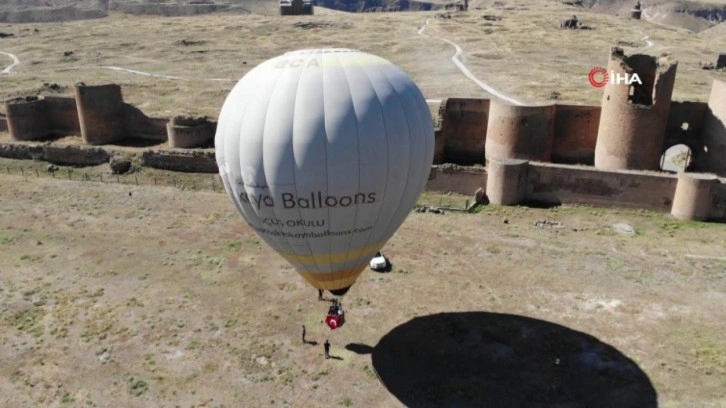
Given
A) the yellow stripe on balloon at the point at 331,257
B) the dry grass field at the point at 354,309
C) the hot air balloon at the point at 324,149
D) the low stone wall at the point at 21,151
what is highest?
the hot air balloon at the point at 324,149

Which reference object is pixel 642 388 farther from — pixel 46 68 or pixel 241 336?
pixel 46 68

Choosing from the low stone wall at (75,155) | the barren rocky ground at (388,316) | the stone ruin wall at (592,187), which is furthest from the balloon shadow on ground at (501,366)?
the low stone wall at (75,155)

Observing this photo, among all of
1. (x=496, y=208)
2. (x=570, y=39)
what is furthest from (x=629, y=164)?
(x=570, y=39)

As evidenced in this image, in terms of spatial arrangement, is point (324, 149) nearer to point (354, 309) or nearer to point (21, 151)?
point (354, 309)

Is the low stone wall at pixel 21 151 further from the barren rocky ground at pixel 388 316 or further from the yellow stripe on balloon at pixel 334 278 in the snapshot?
the yellow stripe on balloon at pixel 334 278

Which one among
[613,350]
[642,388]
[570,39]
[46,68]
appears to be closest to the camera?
[642,388]

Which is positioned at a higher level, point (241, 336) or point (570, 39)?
point (570, 39)

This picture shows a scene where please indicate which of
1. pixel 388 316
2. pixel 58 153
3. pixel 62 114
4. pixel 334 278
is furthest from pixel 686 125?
pixel 62 114
